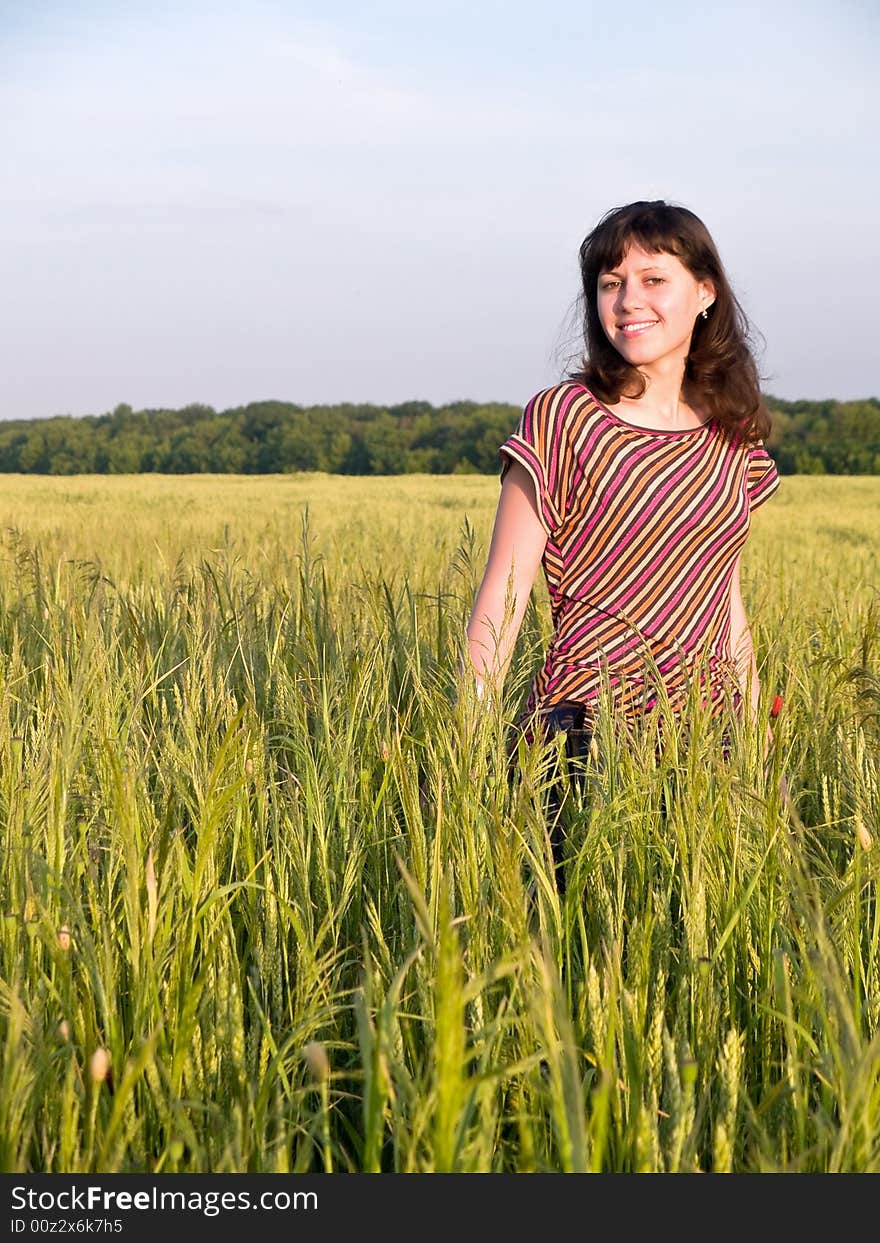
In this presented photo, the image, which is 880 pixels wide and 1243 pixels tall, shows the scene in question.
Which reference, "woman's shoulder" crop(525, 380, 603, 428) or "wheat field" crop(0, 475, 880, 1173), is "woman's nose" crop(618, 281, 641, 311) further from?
"wheat field" crop(0, 475, 880, 1173)

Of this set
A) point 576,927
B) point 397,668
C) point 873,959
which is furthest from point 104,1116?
point 397,668

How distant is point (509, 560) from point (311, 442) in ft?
158

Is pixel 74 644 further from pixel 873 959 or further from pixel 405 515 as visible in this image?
pixel 405 515

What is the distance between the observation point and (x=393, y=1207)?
0.98 meters

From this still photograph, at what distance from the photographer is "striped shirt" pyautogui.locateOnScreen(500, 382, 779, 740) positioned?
84.0 inches

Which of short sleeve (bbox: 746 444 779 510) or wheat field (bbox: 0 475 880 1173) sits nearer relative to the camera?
wheat field (bbox: 0 475 880 1173)

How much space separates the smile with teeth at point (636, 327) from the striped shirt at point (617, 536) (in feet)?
0.44

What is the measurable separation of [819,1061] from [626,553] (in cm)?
114

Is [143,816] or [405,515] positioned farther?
[405,515]

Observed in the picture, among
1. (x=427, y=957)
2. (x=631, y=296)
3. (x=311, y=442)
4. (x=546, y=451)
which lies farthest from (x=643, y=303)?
(x=311, y=442)

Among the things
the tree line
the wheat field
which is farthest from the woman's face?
the tree line

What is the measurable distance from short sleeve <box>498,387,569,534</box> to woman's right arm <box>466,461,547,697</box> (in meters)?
0.02

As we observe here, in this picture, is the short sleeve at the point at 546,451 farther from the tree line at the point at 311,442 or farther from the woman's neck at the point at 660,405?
the tree line at the point at 311,442

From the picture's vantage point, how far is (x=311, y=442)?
4934cm
